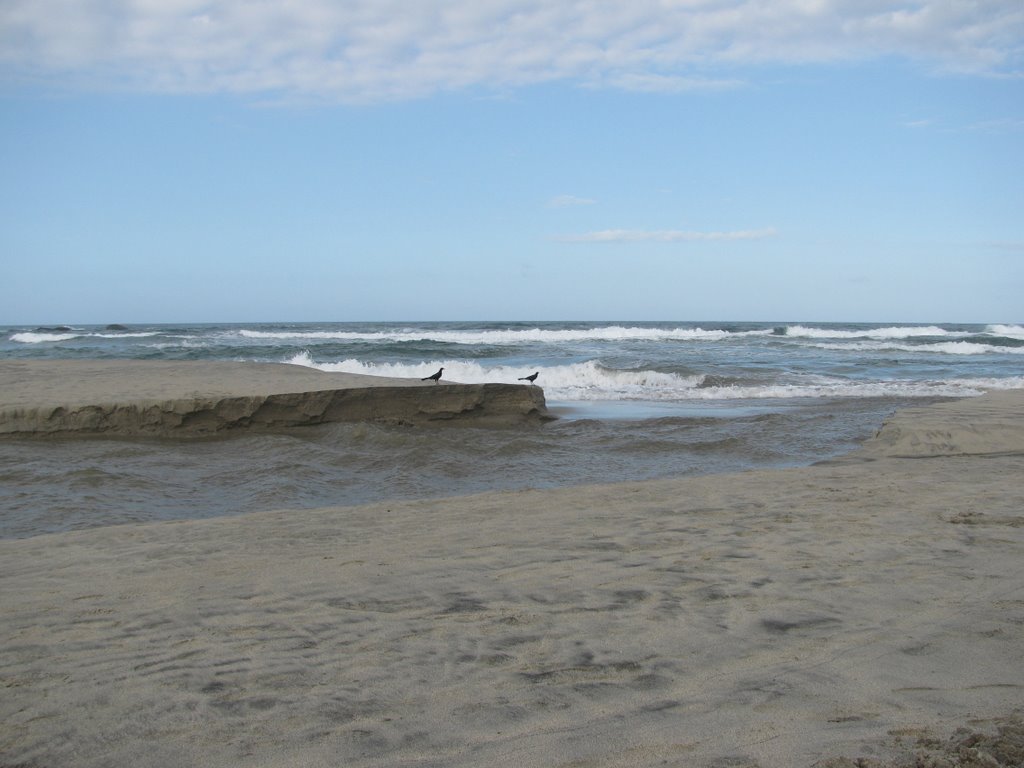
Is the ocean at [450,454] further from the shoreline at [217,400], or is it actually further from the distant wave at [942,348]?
the distant wave at [942,348]

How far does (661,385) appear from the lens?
58.6 ft

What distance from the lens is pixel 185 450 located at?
27.3 feet

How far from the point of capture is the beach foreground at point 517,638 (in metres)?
2.18

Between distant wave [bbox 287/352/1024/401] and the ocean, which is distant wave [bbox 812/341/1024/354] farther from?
the ocean

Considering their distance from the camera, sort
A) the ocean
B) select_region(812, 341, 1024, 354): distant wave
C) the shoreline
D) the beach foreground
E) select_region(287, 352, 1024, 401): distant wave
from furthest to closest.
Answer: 1. select_region(812, 341, 1024, 354): distant wave
2. select_region(287, 352, 1024, 401): distant wave
3. the shoreline
4. the ocean
5. the beach foreground

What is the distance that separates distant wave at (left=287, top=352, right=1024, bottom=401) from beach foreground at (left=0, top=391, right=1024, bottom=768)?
9.93 metres

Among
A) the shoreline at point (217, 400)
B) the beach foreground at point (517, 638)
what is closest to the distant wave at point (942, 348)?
the shoreline at point (217, 400)

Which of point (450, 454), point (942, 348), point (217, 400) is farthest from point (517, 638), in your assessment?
point (942, 348)

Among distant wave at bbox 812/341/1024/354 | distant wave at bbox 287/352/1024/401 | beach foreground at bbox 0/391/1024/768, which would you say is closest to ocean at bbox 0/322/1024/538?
distant wave at bbox 287/352/1024/401

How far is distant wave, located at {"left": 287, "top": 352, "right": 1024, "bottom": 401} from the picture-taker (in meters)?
14.9

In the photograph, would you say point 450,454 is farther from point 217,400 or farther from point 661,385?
point 661,385

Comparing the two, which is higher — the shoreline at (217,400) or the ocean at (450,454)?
the shoreline at (217,400)

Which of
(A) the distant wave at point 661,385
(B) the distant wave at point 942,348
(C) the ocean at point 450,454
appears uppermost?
(B) the distant wave at point 942,348

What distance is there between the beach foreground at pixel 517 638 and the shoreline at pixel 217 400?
4.29m
